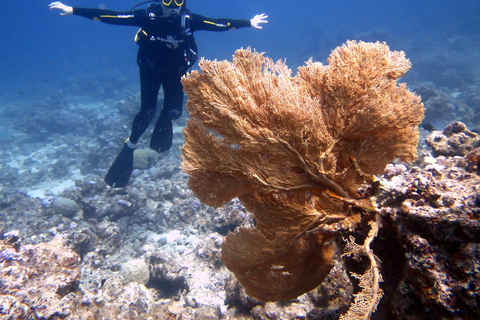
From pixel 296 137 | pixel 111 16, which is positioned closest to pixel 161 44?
pixel 111 16

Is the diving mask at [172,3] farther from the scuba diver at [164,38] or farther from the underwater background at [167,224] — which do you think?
the underwater background at [167,224]

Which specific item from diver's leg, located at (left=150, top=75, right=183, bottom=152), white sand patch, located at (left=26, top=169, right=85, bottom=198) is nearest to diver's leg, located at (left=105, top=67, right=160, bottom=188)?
diver's leg, located at (left=150, top=75, right=183, bottom=152)

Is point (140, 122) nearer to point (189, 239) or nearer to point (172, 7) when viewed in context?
point (172, 7)

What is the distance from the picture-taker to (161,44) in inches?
285

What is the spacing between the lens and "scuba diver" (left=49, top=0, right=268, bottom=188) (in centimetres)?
700

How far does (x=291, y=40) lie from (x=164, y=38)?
43462 millimetres

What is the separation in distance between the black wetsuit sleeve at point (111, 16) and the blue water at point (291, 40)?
2496 centimetres

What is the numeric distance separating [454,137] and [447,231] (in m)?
3.69

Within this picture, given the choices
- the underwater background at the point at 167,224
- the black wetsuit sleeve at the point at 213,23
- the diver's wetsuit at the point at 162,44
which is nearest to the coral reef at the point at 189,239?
the underwater background at the point at 167,224

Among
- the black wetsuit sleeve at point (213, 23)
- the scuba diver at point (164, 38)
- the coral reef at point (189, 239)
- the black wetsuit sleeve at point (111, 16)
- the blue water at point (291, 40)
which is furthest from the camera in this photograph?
the blue water at point (291, 40)

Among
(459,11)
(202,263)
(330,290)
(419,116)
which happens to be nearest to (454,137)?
(419,116)

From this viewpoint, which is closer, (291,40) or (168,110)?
(168,110)

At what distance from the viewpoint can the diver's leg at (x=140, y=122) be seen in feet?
26.0

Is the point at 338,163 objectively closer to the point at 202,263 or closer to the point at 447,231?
the point at 447,231
